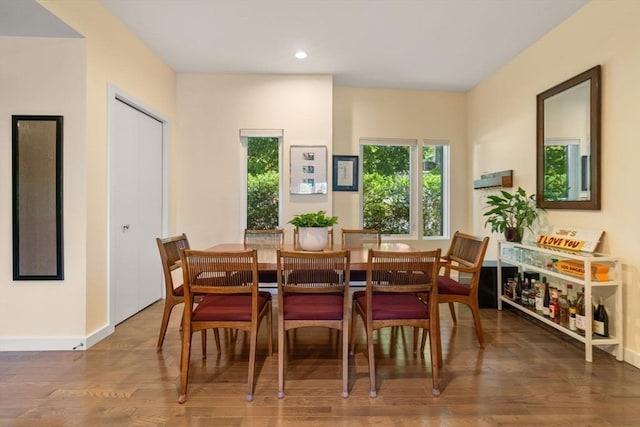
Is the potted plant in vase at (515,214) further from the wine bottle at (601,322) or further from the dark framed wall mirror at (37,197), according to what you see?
the dark framed wall mirror at (37,197)

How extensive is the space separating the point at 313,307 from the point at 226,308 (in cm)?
52

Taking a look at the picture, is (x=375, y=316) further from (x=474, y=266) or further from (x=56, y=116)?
(x=56, y=116)

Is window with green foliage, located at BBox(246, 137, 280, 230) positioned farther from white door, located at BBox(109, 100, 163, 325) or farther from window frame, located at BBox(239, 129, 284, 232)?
white door, located at BBox(109, 100, 163, 325)

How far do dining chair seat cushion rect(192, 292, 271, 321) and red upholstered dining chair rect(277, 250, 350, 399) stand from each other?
0.75 feet

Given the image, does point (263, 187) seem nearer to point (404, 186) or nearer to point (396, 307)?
point (404, 186)

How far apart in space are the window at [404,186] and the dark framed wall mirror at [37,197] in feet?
10.7

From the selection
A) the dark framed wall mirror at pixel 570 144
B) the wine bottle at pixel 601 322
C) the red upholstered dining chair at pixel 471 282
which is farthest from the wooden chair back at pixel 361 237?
the wine bottle at pixel 601 322

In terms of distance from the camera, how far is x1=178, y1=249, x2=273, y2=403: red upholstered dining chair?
180cm

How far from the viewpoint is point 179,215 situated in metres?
4.02

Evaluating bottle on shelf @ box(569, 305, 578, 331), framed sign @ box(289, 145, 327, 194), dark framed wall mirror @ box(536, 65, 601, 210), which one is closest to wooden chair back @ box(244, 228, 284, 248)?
framed sign @ box(289, 145, 327, 194)

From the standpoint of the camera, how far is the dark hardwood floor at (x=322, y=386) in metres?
1.71

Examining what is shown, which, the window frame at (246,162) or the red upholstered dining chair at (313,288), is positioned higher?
the window frame at (246,162)

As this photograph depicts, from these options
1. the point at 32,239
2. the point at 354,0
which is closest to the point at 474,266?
the point at 354,0

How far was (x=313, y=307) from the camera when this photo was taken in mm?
1990
